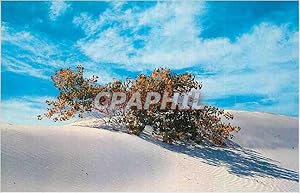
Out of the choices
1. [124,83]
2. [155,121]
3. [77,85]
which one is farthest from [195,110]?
[77,85]

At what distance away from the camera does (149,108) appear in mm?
19453

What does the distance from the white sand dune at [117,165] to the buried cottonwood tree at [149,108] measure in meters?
0.82

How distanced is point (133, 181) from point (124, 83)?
25.1 feet

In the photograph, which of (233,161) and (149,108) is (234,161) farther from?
(149,108)

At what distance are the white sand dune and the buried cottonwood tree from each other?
817mm

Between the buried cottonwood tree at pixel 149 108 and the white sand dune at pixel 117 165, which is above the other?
the buried cottonwood tree at pixel 149 108

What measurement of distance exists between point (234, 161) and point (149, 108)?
4.51 metres

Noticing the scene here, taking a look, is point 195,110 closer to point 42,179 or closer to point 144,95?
point 144,95

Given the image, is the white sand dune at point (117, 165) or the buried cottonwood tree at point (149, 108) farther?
the buried cottonwood tree at point (149, 108)

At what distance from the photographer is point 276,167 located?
1950 cm

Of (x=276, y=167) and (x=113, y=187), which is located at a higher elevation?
(x=276, y=167)

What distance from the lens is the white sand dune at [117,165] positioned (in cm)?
1176

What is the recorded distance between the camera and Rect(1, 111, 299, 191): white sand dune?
11.8 m

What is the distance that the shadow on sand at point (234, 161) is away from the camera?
16.9 metres
